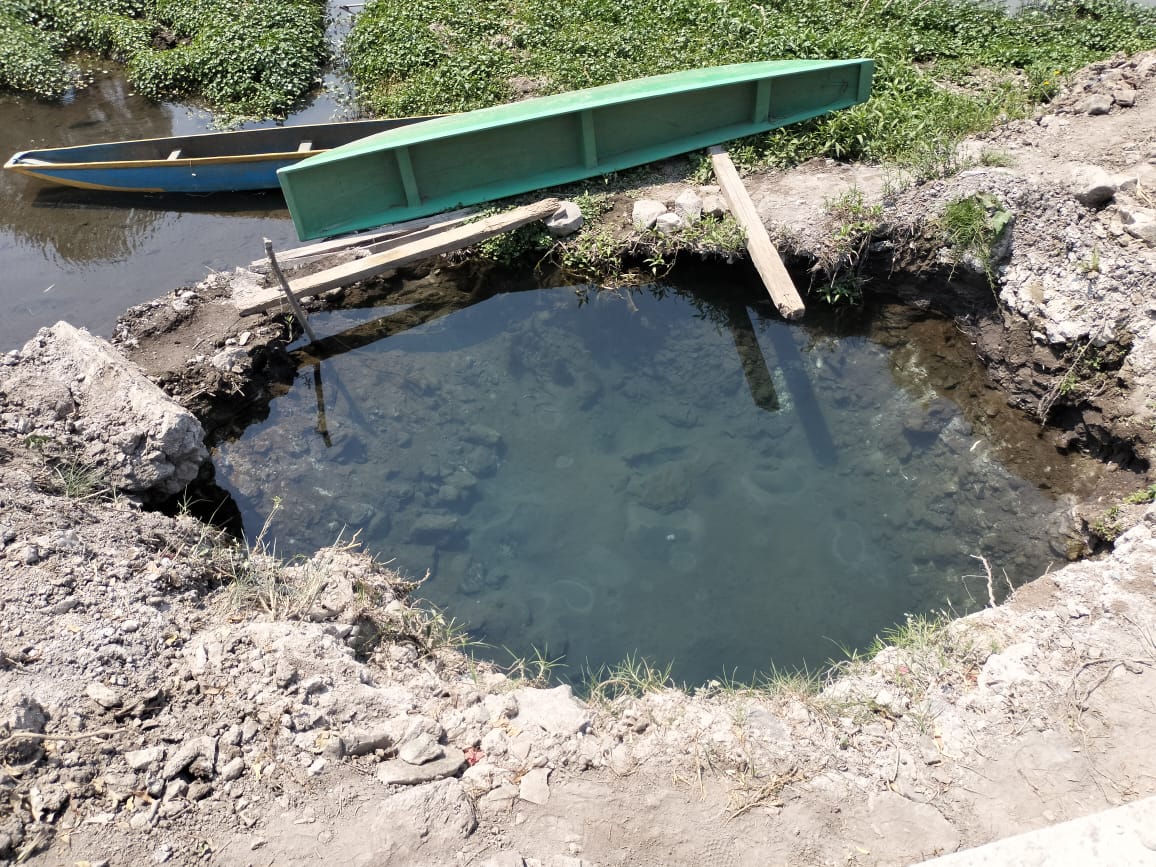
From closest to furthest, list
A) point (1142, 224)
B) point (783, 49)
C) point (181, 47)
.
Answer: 1. point (1142, 224)
2. point (783, 49)
3. point (181, 47)

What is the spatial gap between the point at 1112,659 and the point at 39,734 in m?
5.02

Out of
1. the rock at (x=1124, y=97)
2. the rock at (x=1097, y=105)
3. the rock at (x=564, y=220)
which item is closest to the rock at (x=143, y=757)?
the rock at (x=564, y=220)

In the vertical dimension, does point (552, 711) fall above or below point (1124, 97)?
below

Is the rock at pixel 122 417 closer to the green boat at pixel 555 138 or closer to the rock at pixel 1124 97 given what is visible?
the green boat at pixel 555 138

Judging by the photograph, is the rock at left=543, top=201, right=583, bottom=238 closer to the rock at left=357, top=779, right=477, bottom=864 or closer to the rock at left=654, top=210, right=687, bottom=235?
the rock at left=654, top=210, right=687, bottom=235

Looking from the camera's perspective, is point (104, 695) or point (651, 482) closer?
point (104, 695)

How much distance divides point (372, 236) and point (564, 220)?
5.81ft

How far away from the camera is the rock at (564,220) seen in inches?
279

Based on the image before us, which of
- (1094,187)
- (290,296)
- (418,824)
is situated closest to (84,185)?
(290,296)

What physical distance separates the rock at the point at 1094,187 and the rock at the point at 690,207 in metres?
2.90

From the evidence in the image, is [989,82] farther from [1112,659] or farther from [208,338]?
[208,338]

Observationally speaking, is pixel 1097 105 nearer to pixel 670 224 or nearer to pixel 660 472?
pixel 670 224

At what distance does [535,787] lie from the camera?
361 centimetres

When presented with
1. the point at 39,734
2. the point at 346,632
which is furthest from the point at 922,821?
the point at 39,734
